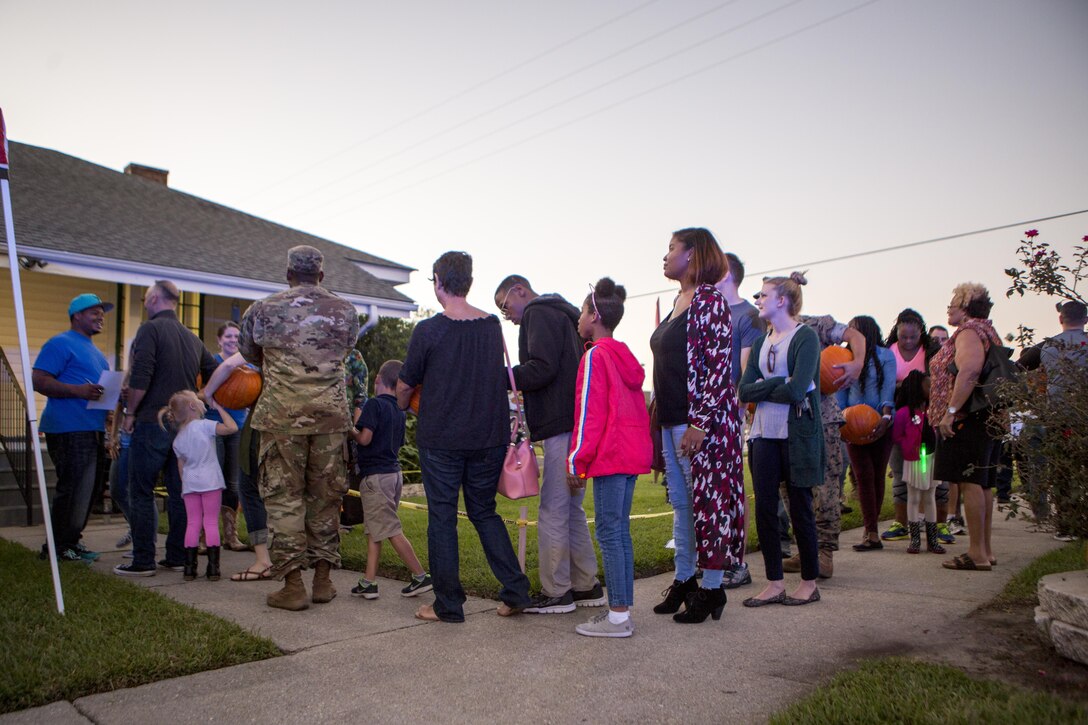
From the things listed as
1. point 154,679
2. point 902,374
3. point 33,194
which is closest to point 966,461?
point 902,374

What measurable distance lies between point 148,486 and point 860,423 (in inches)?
222

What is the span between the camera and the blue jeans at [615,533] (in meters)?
4.32

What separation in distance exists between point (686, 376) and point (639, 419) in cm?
44

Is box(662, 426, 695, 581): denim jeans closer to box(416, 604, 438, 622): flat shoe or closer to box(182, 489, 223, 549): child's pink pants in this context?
box(416, 604, 438, 622): flat shoe

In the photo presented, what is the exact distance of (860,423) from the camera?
21.8 ft

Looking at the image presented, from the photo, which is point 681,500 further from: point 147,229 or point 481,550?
point 147,229

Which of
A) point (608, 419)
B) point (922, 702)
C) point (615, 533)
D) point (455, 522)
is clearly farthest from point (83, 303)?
point (922, 702)

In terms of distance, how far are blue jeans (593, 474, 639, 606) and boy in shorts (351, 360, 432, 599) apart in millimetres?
1580

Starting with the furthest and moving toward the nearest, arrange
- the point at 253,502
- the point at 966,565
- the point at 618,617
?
the point at 253,502, the point at 966,565, the point at 618,617

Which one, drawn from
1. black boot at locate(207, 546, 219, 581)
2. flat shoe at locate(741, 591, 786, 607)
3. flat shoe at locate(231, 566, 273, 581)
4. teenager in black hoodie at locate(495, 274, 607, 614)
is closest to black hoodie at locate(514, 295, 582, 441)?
teenager in black hoodie at locate(495, 274, 607, 614)

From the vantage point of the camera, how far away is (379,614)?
481cm

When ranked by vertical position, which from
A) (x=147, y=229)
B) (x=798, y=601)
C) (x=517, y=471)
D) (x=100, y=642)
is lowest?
(x=798, y=601)

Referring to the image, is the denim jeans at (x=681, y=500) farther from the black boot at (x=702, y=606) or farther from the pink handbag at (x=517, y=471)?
the pink handbag at (x=517, y=471)

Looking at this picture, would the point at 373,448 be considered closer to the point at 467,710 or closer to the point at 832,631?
the point at 467,710
